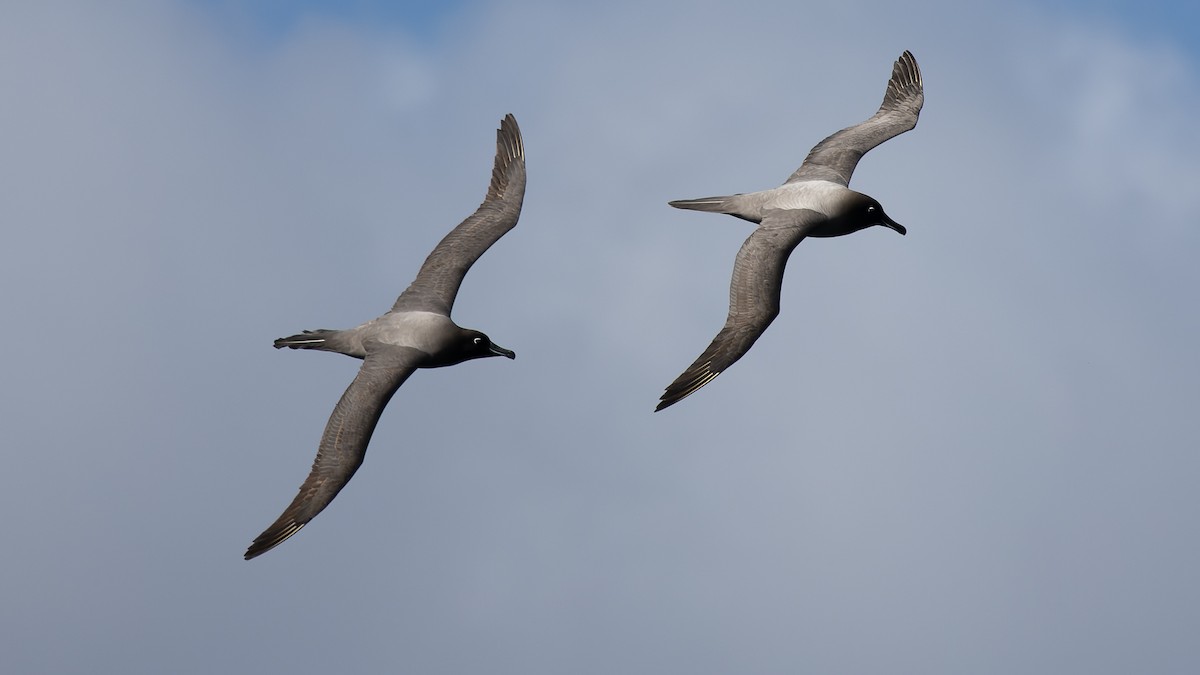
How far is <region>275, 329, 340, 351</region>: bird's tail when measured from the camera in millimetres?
23359

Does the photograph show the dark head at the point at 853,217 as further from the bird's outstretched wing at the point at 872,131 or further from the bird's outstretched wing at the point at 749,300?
the bird's outstretched wing at the point at 749,300

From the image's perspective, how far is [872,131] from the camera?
2706cm

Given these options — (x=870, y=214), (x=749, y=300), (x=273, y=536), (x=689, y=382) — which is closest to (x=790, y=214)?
(x=870, y=214)

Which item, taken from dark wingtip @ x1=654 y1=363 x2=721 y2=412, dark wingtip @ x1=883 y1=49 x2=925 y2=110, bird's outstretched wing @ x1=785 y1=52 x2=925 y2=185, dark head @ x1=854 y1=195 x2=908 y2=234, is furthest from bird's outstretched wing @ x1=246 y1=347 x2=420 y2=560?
dark wingtip @ x1=883 y1=49 x2=925 y2=110

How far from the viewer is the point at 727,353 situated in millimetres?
22359

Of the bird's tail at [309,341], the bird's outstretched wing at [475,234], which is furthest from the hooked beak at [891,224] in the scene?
the bird's tail at [309,341]

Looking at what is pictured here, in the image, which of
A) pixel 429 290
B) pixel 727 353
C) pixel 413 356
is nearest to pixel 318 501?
pixel 413 356

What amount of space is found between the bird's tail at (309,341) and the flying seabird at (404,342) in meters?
0.01

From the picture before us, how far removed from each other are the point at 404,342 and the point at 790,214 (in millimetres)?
5692

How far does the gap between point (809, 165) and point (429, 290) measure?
6264mm

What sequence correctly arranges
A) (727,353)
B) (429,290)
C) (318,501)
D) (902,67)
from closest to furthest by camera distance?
(318,501)
(727,353)
(429,290)
(902,67)

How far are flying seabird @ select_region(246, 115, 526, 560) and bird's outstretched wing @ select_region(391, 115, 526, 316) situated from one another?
0.01 metres

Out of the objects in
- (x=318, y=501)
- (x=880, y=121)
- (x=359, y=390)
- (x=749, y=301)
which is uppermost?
(x=880, y=121)

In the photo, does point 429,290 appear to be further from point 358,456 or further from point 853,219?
point 853,219
